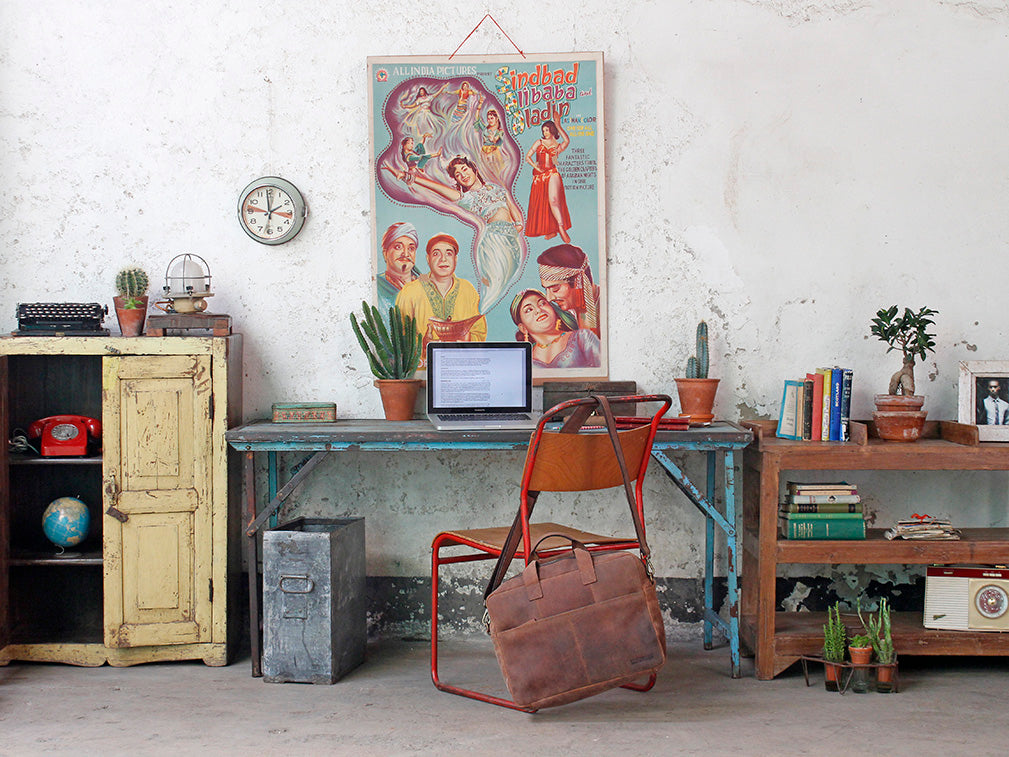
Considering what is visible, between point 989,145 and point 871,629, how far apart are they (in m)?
2.02

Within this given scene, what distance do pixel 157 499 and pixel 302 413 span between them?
617 millimetres

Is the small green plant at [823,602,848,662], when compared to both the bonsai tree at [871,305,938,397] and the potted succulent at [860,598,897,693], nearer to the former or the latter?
the potted succulent at [860,598,897,693]

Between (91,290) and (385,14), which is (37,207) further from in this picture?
(385,14)

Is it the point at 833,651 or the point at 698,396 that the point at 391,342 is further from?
the point at 833,651

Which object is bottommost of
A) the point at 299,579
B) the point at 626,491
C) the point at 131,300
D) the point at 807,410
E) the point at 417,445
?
the point at 299,579

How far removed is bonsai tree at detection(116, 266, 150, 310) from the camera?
3.55 metres

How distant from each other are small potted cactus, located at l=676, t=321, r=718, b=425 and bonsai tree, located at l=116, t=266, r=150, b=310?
2.16 meters

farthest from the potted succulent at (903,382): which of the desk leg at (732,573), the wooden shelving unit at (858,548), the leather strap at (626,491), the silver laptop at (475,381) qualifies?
the silver laptop at (475,381)

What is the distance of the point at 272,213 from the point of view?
12.3ft

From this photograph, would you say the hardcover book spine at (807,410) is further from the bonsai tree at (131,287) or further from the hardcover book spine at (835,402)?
the bonsai tree at (131,287)

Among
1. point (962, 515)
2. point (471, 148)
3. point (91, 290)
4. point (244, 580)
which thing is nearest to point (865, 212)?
point (962, 515)

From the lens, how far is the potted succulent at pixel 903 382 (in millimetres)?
3361

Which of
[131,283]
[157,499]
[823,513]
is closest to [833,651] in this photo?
[823,513]

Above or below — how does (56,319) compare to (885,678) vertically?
above
